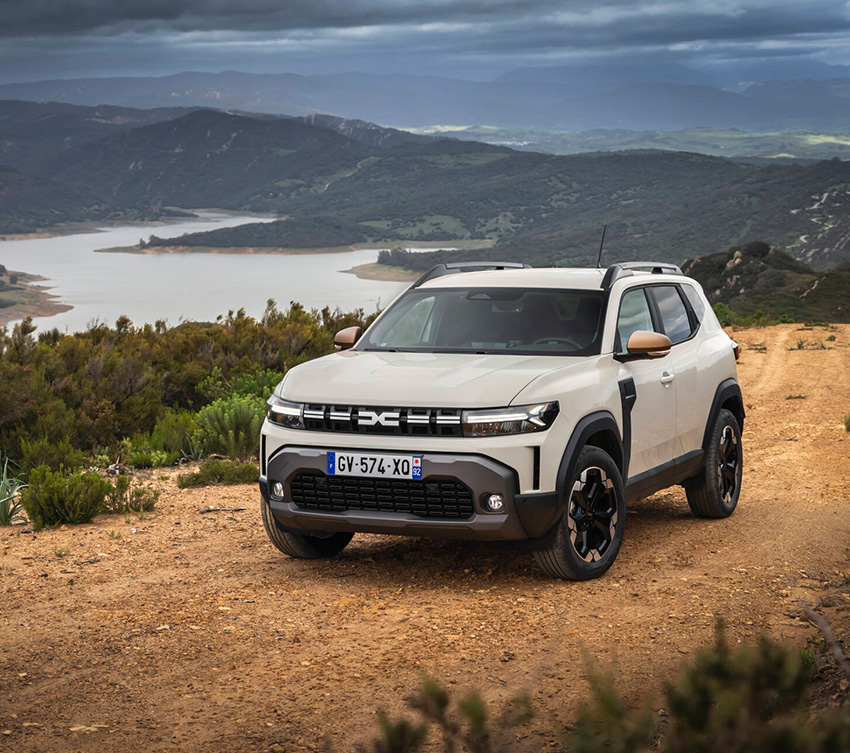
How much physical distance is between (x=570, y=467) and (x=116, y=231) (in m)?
204

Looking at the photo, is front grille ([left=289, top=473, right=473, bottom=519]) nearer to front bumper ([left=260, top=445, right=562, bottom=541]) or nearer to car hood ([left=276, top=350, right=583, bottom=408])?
front bumper ([left=260, top=445, right=562, bottom=541])

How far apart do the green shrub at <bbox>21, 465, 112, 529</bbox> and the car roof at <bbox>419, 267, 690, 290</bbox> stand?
9.96 feet

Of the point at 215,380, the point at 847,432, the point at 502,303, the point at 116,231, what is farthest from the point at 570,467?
the point at 116,231

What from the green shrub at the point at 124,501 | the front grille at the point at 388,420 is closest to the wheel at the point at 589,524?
the front grille at the point at 388,420

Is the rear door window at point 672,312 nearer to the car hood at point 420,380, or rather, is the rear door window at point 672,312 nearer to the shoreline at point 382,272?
the car hood at point 420,380

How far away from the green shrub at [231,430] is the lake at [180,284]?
752 centimetres

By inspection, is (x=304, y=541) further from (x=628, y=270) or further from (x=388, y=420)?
(x=628, y=270)

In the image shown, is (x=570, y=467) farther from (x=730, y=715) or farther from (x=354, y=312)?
(x=354, y=312)

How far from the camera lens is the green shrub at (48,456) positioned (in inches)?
415

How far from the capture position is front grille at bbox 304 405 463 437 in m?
5.44

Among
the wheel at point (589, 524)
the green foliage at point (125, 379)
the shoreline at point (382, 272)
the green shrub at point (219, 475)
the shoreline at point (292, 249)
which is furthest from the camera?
the shoreline at point (292, 249)

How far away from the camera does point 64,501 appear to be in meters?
7.97

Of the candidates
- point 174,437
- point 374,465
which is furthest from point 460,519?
point 174,437

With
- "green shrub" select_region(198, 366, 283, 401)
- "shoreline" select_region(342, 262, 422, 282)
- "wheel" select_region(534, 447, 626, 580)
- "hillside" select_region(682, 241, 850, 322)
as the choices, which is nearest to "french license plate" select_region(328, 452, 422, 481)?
"wheel" select_region(534, 447, 626, 580)
